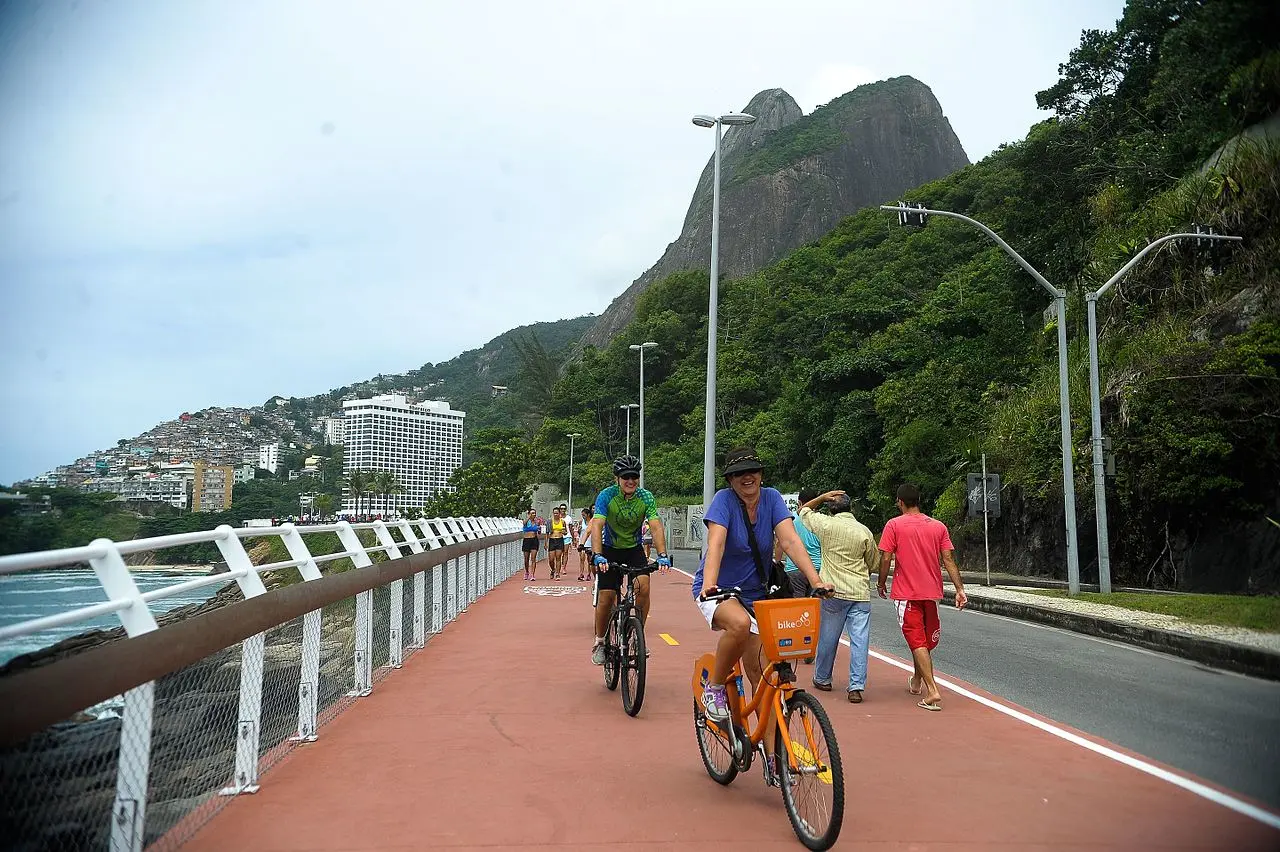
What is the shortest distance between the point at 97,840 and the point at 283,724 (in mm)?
2982

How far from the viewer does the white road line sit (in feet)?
17.2

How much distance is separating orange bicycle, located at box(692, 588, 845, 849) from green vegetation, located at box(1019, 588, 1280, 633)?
1903 mm

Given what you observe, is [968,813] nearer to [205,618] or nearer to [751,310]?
[205,618]

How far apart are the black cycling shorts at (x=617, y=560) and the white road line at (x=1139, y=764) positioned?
2980 mm

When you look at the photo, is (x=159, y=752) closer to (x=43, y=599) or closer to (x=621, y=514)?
(x=43, y=599)

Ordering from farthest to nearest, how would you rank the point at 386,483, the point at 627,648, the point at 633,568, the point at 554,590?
the point at 386,483, the point at 554,590, the point at 633,568, the point at 627,648

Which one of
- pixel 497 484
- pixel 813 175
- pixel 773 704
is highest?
pixel 813 175

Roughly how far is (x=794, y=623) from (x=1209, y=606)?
8153 millimetres

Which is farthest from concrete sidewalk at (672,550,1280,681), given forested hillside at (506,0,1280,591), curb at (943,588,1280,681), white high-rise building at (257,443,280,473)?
white high-rise building at (257,443,280,473)

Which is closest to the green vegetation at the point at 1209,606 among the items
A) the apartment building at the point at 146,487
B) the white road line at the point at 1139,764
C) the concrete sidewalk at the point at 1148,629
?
the concrete sidewalk at the point at 1148,629

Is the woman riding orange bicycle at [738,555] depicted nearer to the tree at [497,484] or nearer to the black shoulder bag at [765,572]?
the black shoulder bag at [765,572]

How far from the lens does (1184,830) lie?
4.87 metres

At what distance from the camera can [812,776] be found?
475 centimetres

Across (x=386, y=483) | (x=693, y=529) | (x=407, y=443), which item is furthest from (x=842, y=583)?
(x=386, y=483)
